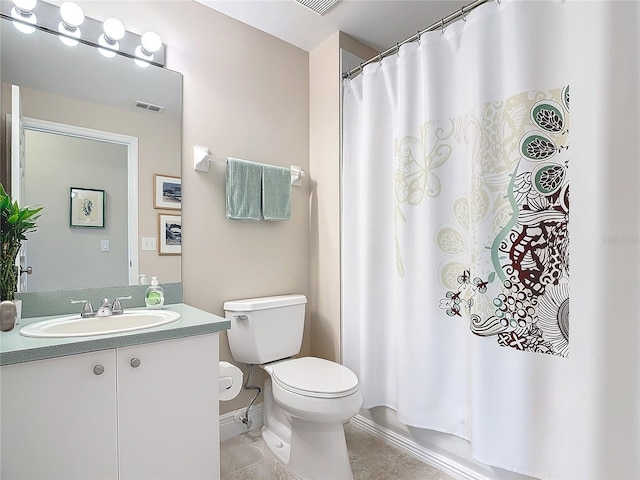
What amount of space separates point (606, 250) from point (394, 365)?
1.13 meters

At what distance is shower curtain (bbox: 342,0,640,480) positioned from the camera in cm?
113

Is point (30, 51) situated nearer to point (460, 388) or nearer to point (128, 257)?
point (128, 257)

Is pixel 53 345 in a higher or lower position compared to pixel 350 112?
lower

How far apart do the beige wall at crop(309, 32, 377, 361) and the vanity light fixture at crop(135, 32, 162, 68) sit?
3.18 feet

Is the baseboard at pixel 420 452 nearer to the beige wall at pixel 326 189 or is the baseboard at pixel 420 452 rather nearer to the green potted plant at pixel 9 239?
the beige wall at pixel 326 189

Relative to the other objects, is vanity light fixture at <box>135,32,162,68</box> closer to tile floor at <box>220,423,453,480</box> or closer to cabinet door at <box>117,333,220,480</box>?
cabinet door at <box>117,333,220,480</box>

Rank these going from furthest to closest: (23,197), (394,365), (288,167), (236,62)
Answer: (288,167) < (236,62) < (394,365) < (23,197)

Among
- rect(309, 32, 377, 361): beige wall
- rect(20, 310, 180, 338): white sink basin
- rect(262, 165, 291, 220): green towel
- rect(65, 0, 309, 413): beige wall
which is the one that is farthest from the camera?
rect(309, 32, 377, 361): beige wall

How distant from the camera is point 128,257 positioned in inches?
68.3

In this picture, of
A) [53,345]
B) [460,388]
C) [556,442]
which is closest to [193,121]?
[53,345]

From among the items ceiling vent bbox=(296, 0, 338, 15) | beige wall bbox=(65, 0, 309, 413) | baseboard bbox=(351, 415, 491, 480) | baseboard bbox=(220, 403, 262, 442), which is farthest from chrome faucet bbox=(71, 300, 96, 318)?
ceiling vent bbox=(296, 0, 338, 15)

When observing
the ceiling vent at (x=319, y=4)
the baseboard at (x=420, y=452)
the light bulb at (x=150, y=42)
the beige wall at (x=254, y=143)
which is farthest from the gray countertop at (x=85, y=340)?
the ceiling vent at (x=319, y=4)

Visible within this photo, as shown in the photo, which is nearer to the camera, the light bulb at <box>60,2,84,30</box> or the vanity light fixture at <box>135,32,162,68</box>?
the light bulb at <box>60,2,84,30</box>

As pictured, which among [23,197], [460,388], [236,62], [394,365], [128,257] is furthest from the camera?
[236,62]
